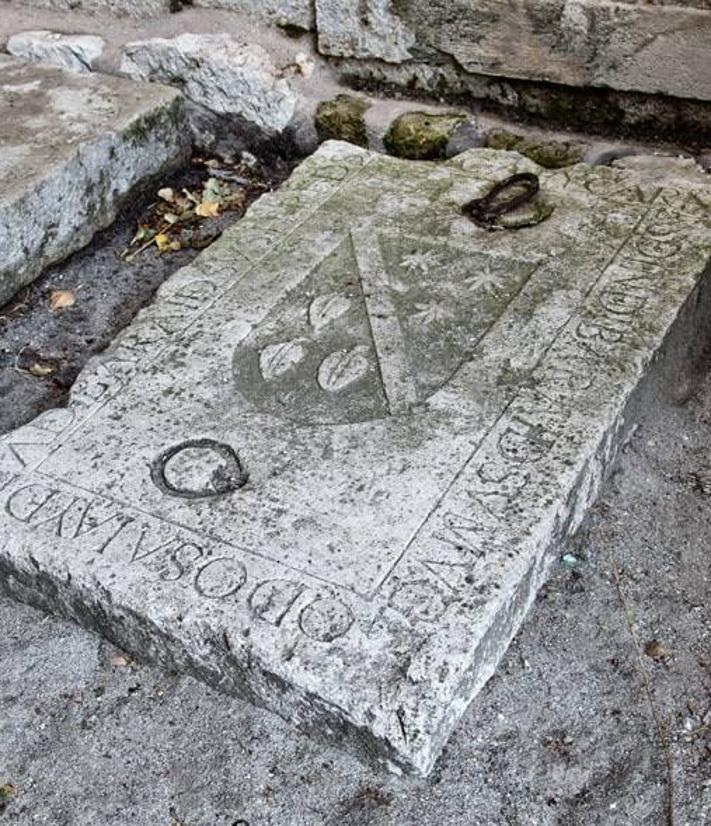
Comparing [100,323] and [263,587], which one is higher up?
[263,587]

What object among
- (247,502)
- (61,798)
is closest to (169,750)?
(61,798)

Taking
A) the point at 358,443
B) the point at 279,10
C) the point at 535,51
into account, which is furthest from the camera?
the point at 279,10

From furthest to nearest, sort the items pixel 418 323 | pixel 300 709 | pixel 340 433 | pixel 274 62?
pixel 274 62 < pixel 418 323 < pixel 340 433 < pixel 300 709

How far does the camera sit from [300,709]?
181cm

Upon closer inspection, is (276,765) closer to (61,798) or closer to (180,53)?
(61,798)

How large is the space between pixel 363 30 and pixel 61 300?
3.79 feet

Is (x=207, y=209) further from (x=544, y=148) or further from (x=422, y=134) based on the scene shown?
(x=544, y=148)

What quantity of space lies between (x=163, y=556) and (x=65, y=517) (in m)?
0.22

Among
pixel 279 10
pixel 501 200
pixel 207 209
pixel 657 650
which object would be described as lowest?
pixel 657 650

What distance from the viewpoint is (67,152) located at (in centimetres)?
295

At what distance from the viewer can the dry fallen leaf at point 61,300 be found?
289 cm

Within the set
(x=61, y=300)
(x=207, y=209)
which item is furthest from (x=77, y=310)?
(x=207, y=209)

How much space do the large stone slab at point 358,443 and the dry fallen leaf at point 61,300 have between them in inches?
16.8

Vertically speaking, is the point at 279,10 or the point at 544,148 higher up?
the point at 279,10
